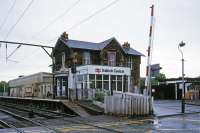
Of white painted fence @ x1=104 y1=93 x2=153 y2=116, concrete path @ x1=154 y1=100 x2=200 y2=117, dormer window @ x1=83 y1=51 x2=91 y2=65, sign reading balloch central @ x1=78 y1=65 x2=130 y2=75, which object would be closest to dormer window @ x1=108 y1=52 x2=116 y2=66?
dormer window @ x1=83 y1=51 x2=91 y2=65

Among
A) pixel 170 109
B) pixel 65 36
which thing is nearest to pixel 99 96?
pixel 170 109

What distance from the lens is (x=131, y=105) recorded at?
→ 20.5 m

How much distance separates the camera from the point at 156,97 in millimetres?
46000

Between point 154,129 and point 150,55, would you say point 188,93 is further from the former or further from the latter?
point 154,129

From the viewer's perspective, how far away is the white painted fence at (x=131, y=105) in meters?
20.4

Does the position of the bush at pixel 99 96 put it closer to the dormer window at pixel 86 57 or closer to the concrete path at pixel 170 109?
the concrete path at pixel 170 109

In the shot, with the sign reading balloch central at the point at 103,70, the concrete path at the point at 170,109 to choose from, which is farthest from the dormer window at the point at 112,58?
the concrete path at the point at 170,109

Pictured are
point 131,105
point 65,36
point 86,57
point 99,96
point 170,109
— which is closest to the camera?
point 131,105

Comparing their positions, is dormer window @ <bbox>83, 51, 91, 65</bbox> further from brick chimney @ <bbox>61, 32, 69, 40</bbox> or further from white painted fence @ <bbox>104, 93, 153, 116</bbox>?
white painted fence @ <bbox>104, 93, 153, 116</bbox>

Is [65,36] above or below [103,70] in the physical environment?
above

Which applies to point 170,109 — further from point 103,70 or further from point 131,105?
point 103,70

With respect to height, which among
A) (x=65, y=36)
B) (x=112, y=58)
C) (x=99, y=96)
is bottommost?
(x=99, y=96)

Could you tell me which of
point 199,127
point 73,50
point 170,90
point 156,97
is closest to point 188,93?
point 170,90

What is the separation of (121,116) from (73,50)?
72.8 ft
